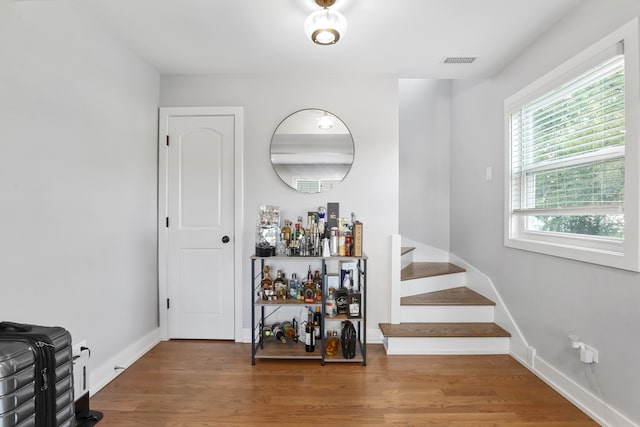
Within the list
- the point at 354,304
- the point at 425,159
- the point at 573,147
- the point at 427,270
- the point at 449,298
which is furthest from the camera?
the point at 425,159

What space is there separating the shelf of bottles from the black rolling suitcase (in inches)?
50.0

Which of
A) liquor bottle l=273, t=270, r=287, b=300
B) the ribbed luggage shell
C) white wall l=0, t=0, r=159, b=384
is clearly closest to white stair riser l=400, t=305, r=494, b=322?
liquor bottle l=273, t=270, r=287, b=300

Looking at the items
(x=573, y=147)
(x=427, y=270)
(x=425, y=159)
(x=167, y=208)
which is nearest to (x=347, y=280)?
(x=427, y=270)

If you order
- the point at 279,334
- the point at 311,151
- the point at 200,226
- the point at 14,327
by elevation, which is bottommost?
the point at 279,334

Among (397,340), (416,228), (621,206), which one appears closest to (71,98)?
(397,340)

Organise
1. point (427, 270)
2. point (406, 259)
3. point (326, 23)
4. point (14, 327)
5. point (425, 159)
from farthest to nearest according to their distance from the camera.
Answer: point (425, 159)
point (406, 259)
point (427, 270)
point (326, 23)
point (14, 327)

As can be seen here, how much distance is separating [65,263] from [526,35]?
10.8 feet

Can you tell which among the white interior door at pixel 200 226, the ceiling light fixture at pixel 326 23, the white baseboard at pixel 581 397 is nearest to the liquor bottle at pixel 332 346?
the white interior door at pixel 200 226

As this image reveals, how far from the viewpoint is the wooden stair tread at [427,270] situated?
3.09 meters

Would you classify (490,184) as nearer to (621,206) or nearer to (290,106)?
(621,206)

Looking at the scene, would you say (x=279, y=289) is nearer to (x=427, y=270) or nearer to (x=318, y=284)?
(x=318, y=284)

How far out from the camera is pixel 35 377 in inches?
44.3

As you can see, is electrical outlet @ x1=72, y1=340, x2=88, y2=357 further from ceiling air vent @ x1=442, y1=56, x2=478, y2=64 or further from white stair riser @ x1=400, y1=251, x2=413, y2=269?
ceiling air vent @ x1=442, y1=56, x2=478, y2=64

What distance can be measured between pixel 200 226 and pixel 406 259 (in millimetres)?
2262
